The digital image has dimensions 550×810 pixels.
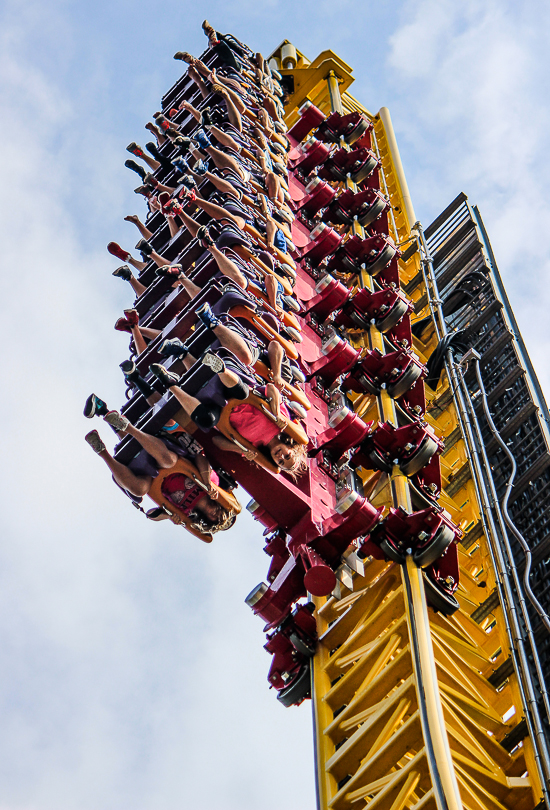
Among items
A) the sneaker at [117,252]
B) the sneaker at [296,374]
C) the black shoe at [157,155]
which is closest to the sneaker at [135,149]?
the black shoe at [157,155]

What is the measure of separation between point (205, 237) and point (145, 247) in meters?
3.65

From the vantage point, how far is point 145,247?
24234 mm

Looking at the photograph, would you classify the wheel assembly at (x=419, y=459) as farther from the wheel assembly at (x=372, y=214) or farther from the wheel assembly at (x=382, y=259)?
the wheel assembly at (x=372, y=214)

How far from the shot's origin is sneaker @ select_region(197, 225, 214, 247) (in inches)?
818

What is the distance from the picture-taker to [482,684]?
17.2 meters

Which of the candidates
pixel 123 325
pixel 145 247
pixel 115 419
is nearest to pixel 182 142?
pixel 145 247

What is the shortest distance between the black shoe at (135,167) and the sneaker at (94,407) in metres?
13.0

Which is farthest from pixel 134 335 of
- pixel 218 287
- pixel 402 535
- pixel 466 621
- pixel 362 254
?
pixel 362 254

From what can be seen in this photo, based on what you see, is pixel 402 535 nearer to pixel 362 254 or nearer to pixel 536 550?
pixel 536 550

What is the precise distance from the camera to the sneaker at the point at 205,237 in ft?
68.2

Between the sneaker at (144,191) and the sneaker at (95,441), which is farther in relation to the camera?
the sneaker at (144,191)

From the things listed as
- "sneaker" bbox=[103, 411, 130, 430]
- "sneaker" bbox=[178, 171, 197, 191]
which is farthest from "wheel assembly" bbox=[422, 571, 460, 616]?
"sneaker" bbox=[178, 171, 197, 191]

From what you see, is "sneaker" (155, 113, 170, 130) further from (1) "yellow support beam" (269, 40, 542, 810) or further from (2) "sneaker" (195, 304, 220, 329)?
(2) "sneaker" (195, 304, 220, 329)

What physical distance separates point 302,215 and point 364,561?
1270 centimetres
